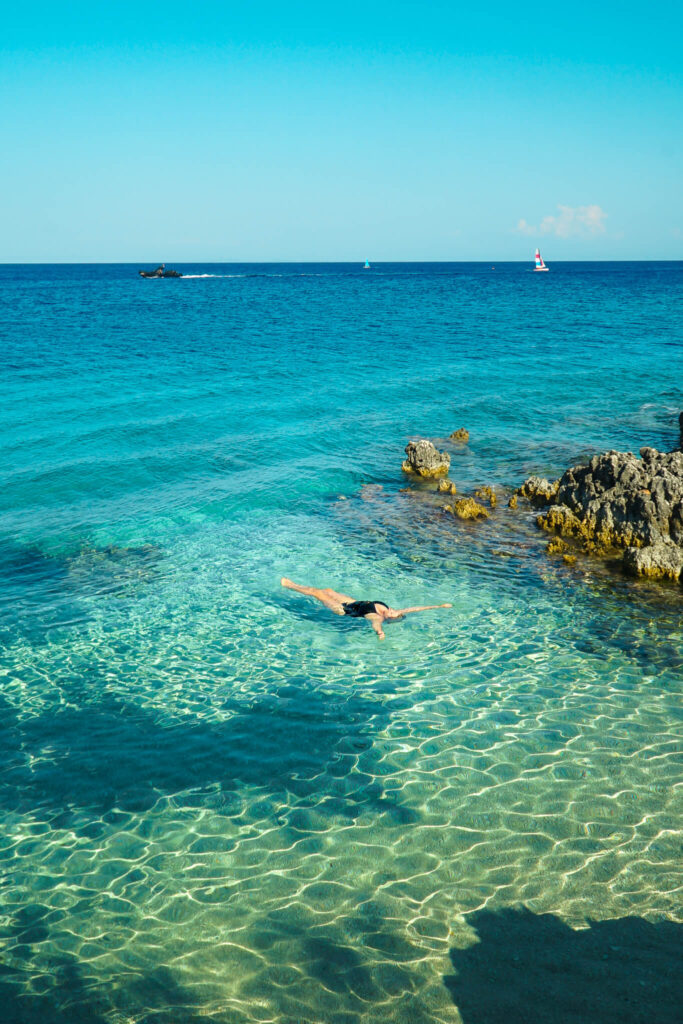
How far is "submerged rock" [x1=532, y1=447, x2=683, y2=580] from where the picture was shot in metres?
16.1

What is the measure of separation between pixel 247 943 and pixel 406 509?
46.9 ft

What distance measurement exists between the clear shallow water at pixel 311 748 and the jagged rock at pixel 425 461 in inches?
41.5

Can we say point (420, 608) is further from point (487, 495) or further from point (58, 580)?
point (58, 580)

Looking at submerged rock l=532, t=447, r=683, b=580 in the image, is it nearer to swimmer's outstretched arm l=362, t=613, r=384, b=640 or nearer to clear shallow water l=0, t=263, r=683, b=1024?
clear shallow water l=0, t=263, r=683, b=1024

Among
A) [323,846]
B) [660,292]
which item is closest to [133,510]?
[323,846]

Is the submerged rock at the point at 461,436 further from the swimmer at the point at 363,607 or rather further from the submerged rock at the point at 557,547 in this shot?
the swimmer at the point at 363,607

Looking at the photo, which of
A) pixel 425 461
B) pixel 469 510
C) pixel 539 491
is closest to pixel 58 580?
pixel 469 510

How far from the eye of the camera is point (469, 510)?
1983 cm

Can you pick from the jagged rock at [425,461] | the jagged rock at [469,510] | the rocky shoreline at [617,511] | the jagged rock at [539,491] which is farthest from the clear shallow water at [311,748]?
the jagged rock at [539,491]

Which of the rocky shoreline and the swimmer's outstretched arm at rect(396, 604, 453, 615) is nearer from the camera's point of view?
the swimmer's outstretched arm at rect(396, 604, 453, 615)

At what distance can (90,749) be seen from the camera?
35.4ft

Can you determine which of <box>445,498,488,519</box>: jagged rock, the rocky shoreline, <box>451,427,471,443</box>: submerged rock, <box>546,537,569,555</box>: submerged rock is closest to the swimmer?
<box>546,537,569,555</box>: submerged rock

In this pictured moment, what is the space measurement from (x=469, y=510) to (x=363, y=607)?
6453 mm

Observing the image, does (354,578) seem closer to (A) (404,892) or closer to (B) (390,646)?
(B) (390,646)
